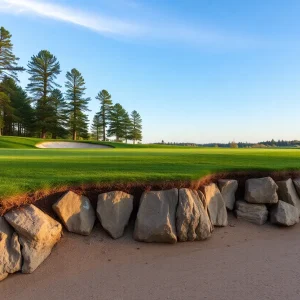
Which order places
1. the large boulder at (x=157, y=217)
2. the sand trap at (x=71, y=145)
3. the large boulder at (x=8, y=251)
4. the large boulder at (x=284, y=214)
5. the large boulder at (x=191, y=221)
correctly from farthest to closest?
the sand trap at (x=71, y=145) → the large boulder at (x=284, y=214) → the large boulder at (x=191, y=221) → the large boulder at (x=157, y=217) → the large boulder at (x=8, y=251)

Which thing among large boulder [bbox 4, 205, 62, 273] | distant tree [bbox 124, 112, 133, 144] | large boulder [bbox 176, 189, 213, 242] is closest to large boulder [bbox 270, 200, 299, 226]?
large boulder [bbox 176, 189, 213, 242]

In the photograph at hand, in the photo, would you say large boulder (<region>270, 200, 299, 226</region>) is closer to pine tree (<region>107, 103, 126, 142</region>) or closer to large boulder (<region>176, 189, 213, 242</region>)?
large boulder (<region>176, 189, 213, 242</region>)

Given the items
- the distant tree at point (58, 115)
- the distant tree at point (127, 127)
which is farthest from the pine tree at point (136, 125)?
the distant tree at point (58, 115)

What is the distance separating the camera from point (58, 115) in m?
41.3

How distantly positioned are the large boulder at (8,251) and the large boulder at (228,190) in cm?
302

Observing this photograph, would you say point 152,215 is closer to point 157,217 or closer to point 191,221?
point 157,217

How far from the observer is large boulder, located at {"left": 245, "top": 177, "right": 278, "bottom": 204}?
419 cm

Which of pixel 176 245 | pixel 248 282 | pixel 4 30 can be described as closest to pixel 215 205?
pixel 176 245

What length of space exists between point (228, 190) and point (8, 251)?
3.24 m

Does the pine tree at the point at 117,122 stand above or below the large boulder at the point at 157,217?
above

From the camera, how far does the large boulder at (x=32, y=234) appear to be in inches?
108

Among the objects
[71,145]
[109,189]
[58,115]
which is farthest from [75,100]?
[109,189]

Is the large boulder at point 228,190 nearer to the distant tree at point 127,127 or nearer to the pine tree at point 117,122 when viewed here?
the pine tree at point 117,122

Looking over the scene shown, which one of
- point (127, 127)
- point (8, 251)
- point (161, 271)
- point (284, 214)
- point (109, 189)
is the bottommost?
point (161, 271)
